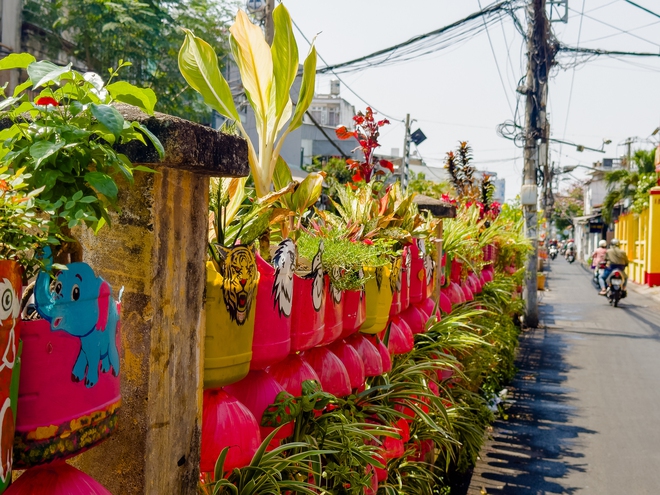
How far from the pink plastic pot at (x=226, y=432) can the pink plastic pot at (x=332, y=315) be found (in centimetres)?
61

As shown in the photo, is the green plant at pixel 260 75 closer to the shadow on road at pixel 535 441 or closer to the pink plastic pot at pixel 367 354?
the pink plastic pot at pixel 367 354

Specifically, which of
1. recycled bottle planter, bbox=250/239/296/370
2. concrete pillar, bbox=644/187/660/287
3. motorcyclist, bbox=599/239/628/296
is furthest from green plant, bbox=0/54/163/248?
concrete pillar, bbox=644/187/660/287

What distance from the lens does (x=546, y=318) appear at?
15.1 meters

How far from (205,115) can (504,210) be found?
23.7 ft

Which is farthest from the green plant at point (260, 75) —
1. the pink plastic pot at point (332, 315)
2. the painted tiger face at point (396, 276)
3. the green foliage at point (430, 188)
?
the green foliage at point (430, 188)

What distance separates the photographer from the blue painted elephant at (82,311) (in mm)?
1294

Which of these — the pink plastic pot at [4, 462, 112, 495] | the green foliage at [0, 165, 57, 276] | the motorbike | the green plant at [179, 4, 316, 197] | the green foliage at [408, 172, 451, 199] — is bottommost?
the motorbike

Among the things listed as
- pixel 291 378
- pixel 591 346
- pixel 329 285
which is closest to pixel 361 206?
pixel 329 285

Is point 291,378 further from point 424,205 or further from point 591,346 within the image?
point 591,346

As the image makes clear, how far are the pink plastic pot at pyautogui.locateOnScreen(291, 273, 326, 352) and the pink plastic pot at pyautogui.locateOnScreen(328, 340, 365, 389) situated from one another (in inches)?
14.2

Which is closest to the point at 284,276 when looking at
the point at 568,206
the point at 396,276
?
the point at 396,276

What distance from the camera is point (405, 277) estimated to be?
3.76 m

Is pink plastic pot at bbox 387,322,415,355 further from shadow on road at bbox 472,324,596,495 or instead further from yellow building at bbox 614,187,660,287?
yellow building at bbox 614,187,660,287

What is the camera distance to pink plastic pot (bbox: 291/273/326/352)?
2.36 meters
